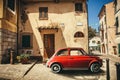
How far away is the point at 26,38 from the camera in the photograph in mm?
17781

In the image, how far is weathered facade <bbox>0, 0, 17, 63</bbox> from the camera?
1300cm

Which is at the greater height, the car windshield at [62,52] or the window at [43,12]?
the window at [43,12]

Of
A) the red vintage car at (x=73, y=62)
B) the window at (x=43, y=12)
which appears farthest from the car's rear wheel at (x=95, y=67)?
the window at (x=43, y=12)

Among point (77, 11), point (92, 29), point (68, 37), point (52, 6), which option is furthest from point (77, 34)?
point (92, 29)

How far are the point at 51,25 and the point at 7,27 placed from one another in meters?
5.00

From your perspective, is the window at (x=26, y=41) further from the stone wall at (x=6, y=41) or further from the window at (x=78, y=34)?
the window at (x=78, y=34)

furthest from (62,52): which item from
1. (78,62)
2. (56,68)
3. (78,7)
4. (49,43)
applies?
(78,7)

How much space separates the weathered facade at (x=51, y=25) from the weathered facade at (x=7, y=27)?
156cm

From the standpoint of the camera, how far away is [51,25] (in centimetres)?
1769

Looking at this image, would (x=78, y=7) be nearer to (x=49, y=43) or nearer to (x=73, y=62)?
(x=49, y=43)

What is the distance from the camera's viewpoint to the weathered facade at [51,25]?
57.5 ft

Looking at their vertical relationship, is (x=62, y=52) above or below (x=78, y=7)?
below

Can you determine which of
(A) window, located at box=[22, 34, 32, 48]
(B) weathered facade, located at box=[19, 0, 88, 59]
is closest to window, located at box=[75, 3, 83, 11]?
(B) weathered facade, located at box=[19, 0, 88, 59]

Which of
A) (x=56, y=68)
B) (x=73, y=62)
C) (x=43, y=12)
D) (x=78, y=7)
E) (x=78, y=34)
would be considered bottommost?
(x=56, y=68)
